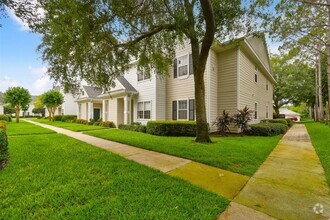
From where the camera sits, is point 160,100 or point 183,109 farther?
point 160,100

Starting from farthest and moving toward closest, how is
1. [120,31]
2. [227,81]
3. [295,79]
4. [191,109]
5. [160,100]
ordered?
[295,79] → [160,100] → [191,109] → [227,81] → [120,31]

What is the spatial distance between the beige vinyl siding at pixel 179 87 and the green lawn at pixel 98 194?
9.02 metres

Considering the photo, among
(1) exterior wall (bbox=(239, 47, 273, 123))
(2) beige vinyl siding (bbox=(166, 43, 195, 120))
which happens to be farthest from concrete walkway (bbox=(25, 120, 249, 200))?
(1) exterior wall (bbox=(239, 47, 273, 123))

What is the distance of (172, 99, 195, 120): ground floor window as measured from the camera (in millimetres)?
12773

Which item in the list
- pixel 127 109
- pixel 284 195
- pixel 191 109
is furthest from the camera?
pixel 127 109

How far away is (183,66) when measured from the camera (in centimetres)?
1332

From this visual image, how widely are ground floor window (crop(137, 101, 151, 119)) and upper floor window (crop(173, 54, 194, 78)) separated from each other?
335 cm

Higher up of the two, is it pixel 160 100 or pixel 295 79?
pixel 295 79

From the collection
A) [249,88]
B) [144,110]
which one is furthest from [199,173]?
[249,88]

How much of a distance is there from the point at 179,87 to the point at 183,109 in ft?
5.51

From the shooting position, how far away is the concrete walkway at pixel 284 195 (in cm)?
271

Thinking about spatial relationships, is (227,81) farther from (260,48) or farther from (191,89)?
(260,48)

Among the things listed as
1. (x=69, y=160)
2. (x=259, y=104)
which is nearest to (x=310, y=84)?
(x=259, y=104)

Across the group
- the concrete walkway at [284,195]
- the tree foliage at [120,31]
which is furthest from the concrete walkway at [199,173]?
the tree foliage at [120,31]
